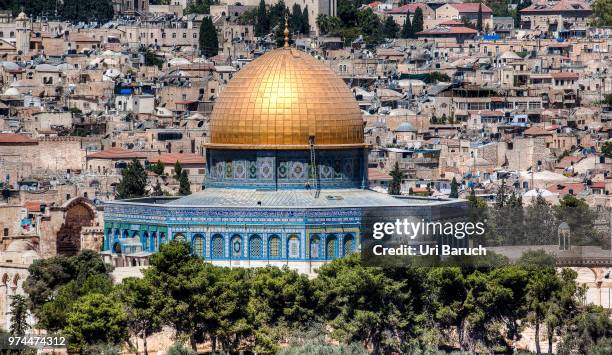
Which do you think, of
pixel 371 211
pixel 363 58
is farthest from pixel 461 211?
pixel 363 58

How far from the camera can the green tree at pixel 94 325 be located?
49281 mm

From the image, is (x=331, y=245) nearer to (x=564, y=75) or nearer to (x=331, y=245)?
(x=331, y=245)

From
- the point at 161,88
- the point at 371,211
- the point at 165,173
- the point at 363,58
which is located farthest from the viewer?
the point at 363,58

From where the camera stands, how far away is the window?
184 feet

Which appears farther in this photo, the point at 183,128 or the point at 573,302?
the point at 183,128

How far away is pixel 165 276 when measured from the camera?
50750mm

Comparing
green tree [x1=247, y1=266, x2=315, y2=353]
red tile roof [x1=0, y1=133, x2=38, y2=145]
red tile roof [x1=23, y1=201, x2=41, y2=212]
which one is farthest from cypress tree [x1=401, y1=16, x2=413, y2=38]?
green tree [x1=247, y1=266, x2=315, y2=353]

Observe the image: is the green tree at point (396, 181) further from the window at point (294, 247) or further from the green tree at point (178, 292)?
the green tree at point (178, 292)

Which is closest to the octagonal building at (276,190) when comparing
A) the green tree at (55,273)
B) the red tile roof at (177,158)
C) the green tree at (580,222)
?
the green tree at (55,273)

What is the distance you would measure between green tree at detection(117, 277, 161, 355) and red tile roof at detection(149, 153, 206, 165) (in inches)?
1394

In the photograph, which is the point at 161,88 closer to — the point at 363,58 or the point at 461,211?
the point at 363,58

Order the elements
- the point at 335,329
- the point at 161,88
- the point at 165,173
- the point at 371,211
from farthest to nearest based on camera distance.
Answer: the point at 161,88 < the point at 165,173 < the point at 371,211 < the point at 335,329

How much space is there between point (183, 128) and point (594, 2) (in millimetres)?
54544

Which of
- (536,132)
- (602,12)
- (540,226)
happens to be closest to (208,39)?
(602,12)
